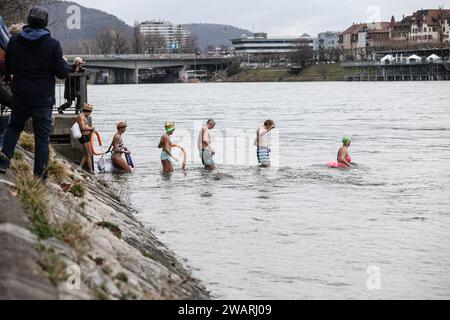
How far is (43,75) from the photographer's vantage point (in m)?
12.2

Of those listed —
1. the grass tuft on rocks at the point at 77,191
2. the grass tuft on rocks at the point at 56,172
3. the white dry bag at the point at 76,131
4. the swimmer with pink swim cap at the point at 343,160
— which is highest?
the white dry bag at the point at 76,131

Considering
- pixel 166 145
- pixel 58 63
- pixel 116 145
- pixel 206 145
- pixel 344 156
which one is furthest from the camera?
pixel 344 156

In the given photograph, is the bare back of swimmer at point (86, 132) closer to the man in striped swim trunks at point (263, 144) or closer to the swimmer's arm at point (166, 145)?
the swimmer's arm at point (166, 145)

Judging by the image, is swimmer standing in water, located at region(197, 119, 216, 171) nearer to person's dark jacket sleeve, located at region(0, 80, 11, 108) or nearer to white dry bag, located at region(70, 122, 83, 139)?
white dry bag, located at region(70, 122, 83, 139)

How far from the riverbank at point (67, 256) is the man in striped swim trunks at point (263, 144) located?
15087 millimetres

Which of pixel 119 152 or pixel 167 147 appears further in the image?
pixel 167 147

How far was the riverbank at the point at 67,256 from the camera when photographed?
7973 millimetres

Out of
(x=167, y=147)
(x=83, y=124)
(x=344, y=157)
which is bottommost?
(x=344, y=157)

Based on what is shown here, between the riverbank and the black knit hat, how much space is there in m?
1.95

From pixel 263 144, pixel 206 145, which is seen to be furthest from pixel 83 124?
pixel 263 144

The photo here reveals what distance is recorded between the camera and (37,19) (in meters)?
12.1

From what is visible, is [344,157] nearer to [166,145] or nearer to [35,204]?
[166,145]

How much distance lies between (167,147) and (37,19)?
1640 cm

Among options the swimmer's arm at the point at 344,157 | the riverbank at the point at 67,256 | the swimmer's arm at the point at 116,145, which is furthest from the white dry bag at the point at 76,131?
the swimmer's arm at the point at 344,157
